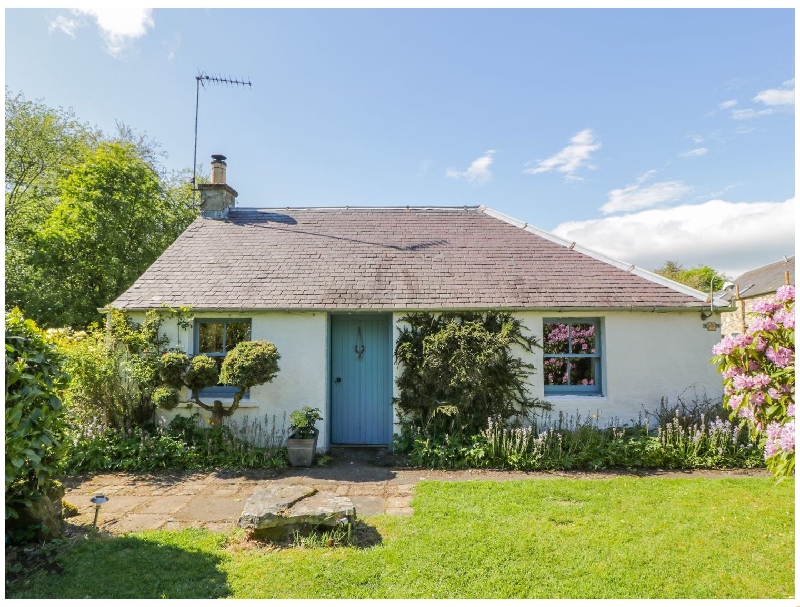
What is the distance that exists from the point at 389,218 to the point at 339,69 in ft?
15.8

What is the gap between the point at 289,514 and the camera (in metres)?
4.93

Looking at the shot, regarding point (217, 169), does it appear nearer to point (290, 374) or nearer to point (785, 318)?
point (290, 374)

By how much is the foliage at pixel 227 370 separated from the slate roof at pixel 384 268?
43.4 inches

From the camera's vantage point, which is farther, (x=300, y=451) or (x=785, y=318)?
(x=300, y=451)

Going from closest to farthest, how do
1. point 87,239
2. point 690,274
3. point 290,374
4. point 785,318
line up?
point 785,318 → point 290,374 → point 87,239 → point 690,274

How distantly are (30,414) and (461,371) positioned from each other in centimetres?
646

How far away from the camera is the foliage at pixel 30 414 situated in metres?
4.11

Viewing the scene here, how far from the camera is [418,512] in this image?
19.1 feet

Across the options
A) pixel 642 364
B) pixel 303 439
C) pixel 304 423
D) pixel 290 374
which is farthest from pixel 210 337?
pixel 642 364

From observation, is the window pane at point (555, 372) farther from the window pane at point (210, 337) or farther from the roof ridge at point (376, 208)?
the window pane at point (210, 337)

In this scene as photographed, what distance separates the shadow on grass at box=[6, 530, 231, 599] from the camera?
398 centimetres

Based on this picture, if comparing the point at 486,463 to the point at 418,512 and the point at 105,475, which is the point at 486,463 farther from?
the point at 105,475

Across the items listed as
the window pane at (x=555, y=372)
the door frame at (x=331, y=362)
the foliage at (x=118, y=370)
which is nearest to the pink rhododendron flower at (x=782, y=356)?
the window pane at (x=555, y=372)

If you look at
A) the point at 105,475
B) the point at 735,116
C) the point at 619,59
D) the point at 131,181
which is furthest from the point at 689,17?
the point at 131,181
